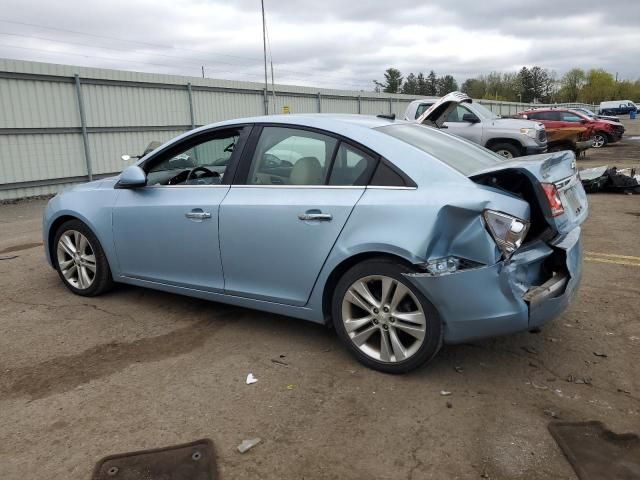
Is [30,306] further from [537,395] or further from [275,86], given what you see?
[275,86]

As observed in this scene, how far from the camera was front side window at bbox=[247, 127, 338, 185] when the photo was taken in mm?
3584

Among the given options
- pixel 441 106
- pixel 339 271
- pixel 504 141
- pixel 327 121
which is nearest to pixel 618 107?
pixel 504 141

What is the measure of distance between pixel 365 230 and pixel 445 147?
38.2 inches

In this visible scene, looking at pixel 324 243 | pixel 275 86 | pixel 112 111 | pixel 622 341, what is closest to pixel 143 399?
pixel 324 243

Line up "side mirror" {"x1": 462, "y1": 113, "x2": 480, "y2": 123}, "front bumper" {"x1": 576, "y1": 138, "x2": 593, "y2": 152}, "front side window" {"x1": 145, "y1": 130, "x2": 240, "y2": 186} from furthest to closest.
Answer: "front bumper" {"x1": 576, "y1": 138, "x2": 593, "y2": 152} < "side mirror" {"x1": 462, "y1": 113, "x2": 480, "y2": 123} < "front side window" {"x1": 145, "y1": 130, "x2": 240, "y2": 186}

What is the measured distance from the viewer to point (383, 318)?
3240 millimetres

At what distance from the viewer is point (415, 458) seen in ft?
8.38

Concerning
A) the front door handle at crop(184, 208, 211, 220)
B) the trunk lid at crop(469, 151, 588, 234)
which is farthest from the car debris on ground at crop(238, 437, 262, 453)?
the trunk lid at crop(469, 151, 588, 234)

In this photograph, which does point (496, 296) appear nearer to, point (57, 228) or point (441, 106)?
point (57, 228)

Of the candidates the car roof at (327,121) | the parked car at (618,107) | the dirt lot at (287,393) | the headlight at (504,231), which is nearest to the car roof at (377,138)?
the car roof at (327,121)

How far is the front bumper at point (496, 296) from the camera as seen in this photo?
2947 mm

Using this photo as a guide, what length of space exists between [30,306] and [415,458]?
3.69 metres

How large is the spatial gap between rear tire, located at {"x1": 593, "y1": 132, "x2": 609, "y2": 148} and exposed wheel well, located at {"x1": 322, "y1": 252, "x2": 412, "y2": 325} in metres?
24.2

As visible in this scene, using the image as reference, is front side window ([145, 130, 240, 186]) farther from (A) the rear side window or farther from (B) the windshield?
(B) the windshield
